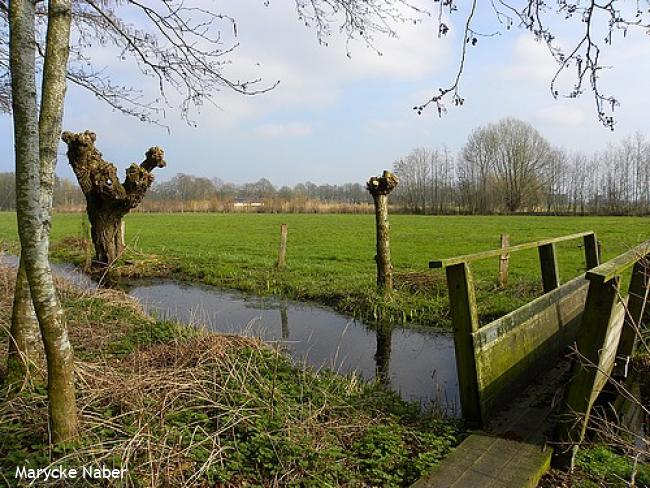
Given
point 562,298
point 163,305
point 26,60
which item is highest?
point 26,60

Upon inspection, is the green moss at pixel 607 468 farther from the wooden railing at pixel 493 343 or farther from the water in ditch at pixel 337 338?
the water in ditch at pixel 337 338

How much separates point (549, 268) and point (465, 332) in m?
4.03

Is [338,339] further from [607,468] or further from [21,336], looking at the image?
[21,336]

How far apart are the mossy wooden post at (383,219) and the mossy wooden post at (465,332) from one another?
5.63 metres

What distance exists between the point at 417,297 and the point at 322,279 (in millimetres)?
3236

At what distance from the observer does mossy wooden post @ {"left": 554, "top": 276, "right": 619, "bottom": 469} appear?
3414 mm

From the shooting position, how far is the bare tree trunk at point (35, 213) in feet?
8.26

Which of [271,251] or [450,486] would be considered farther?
[271,251]

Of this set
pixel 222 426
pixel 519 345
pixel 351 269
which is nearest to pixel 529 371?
pixel 519 345

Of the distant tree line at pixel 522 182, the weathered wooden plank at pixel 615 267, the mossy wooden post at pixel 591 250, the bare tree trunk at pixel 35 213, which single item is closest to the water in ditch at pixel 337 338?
the weathered wooden plank at pixel 615 267

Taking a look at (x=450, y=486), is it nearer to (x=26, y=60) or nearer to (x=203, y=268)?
(x=26, y=60)

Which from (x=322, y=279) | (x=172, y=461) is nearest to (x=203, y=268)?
(x=322, y=279)

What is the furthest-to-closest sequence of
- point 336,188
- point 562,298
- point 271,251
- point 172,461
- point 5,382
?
1. point 336,188
2. point 271,251
3. point 562,298
4. point 5,382
5. point 172,461

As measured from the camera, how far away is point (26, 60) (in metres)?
2.57
